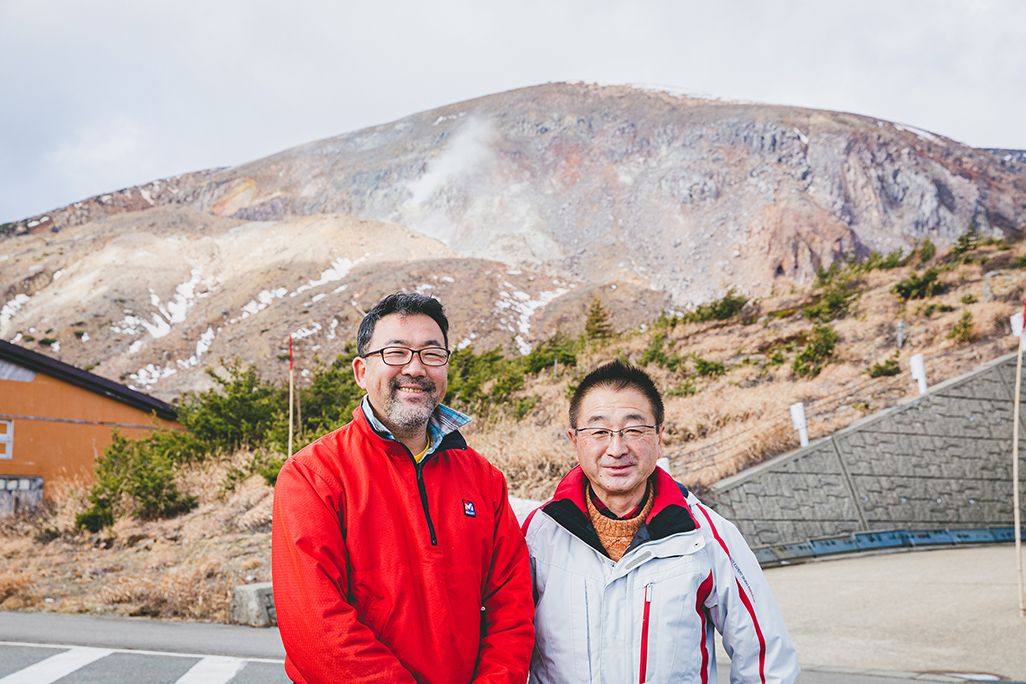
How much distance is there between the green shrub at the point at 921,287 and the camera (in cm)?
2311

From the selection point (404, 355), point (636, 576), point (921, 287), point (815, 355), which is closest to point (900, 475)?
point (815, 355)

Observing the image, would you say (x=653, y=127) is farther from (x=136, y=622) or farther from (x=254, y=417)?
(x=136, y=622)

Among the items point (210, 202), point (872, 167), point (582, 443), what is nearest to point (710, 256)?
point (872, 167)

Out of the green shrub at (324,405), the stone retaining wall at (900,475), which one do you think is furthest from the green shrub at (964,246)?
the green shrub at (324,405)

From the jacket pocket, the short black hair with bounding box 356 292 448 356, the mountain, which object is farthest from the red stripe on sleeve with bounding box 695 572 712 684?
the mountain

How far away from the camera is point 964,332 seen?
1706 cm

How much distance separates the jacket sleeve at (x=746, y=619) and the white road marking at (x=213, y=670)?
167 inches

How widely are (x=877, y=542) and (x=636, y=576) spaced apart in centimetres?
1033

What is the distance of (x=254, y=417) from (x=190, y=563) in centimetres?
801

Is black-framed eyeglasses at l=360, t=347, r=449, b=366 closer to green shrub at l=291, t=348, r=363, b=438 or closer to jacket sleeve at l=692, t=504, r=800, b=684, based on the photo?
jacket sleeve at l=692, t=504, r=800, b=684

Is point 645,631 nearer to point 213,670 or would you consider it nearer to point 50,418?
point 213,670

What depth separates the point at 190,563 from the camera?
10.7 m

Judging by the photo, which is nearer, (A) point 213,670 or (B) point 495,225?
(A) point 213,670

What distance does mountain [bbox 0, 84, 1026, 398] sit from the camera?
5581 cm
